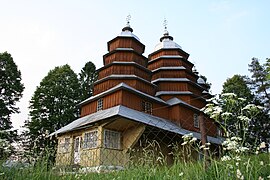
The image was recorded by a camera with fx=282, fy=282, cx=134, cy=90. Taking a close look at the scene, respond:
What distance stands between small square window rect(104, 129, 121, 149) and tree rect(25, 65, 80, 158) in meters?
12.7

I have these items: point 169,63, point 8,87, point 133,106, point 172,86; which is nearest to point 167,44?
point 169,63

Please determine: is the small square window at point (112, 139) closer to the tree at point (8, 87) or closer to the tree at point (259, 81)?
the tree at point (8, 87)

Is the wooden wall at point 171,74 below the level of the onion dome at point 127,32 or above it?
below

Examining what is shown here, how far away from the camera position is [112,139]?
15.6 metres

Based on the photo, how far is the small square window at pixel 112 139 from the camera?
50.1ft

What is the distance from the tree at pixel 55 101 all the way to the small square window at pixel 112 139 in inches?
499

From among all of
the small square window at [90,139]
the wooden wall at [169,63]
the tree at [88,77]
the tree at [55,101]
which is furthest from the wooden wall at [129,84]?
the tree at [88,77]

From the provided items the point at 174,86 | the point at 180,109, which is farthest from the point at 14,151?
the point at 174,86

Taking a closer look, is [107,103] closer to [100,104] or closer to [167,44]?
[100,104]

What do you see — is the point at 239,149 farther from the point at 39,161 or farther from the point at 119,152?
the point at 119,152

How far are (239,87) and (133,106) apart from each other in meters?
17.5

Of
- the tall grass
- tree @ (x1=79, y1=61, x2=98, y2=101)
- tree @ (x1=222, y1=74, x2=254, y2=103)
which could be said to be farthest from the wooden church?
tree @ (x1=79, y1=61, x2=98, y2=101)

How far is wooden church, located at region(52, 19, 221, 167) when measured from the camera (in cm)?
1521

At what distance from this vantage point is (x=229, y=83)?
33281mm
